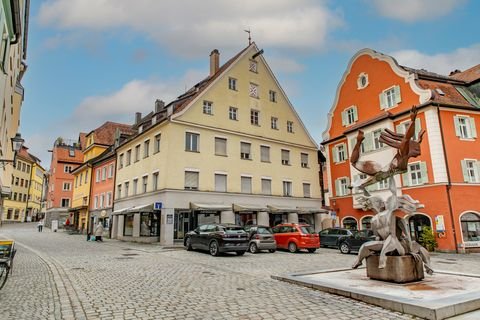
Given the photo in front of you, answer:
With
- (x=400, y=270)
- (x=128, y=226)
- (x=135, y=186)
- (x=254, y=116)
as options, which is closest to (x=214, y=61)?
(x=254, y=116)

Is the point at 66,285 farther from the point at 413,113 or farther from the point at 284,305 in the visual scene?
the point at 413,113

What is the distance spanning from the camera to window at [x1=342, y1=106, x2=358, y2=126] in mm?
30509

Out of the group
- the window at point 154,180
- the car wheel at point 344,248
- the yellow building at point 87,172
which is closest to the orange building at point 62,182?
the yellow building at point 87,172

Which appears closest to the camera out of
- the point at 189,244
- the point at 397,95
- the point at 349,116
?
the point at 189,244

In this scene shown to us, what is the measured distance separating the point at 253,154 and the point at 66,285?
21853mm

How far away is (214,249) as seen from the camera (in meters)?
17.6

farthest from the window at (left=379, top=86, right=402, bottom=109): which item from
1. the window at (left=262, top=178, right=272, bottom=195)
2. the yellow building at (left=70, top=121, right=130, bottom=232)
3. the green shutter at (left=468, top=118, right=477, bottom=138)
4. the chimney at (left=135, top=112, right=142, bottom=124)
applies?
the yellow building at (left=70, top=121, right=130, bottom=232)

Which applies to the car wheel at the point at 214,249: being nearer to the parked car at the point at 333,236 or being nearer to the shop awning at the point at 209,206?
the shop awning at the point at 209,206

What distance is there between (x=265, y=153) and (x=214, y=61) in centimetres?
1077

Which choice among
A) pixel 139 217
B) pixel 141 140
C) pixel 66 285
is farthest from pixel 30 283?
pixel 141 140

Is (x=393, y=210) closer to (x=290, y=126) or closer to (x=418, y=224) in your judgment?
(x=418, y=224)

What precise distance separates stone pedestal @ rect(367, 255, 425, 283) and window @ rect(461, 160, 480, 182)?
17.6 metres

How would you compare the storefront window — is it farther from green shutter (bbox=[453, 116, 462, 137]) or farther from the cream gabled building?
green shutter (bbox=[453, 116, 462, 137])

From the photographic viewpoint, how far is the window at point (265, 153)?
3069 cm
